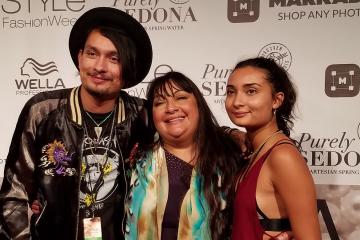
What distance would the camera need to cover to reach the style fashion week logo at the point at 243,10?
2490mm

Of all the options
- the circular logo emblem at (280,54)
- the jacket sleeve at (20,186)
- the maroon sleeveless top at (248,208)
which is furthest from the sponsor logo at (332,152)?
the jacket sleeve at (20,186)

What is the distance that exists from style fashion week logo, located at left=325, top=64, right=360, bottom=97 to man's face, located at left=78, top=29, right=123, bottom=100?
134 cm

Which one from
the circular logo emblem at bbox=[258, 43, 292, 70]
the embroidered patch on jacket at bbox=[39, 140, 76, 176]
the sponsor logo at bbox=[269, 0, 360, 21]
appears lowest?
the embroidered patch on jacket at bbox=[39, 140, 76, 176]

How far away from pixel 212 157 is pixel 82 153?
585 millimetres

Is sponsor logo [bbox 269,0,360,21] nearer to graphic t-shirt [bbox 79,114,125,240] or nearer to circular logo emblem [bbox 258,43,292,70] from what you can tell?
circular logo emblem [bbox 258,43,292,70]

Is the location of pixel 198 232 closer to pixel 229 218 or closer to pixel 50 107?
pixel 229 218

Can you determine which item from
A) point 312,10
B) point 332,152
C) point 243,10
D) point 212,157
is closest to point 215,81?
point 243,10

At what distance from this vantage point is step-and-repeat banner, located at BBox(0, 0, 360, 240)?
2.42m

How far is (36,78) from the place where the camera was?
9.00 feet

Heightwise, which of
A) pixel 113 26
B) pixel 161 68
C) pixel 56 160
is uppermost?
pixel 113 26

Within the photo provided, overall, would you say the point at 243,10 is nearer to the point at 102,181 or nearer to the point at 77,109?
the point at 77,109

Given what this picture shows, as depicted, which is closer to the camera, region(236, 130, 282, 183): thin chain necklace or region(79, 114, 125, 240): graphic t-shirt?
region(236, 130, 282, 183): thin chain necklace

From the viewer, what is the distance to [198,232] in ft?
5.20

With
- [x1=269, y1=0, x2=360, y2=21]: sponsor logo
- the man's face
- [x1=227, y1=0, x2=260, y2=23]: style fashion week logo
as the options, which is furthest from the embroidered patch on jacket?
[x1=269, y1=0, x2=360, y2=21]: sponsor logo
